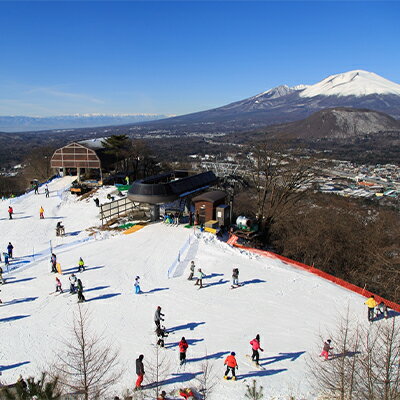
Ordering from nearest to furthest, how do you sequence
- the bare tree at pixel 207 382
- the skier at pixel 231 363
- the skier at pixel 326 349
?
the bare tree at pixel 207 382, the skier at pixel 231 363, the skier at pixel 326 349

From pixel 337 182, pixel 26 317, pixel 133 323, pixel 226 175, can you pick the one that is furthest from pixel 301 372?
pixel 337 182

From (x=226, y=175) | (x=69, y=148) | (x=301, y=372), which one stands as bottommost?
(x=301, y=372)

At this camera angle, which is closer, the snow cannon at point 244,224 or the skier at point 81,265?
the skier at point 81,265

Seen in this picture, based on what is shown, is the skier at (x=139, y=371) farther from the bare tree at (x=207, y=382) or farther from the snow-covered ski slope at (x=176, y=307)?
the bare tree at (x=207, y=382)

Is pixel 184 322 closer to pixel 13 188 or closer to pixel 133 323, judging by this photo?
pixel 133 323

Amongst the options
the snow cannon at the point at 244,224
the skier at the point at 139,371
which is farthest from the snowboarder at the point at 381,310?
the snow cannon at the point at 244,224

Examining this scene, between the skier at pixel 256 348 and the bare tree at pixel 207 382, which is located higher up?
the skier at pixel 256 348
